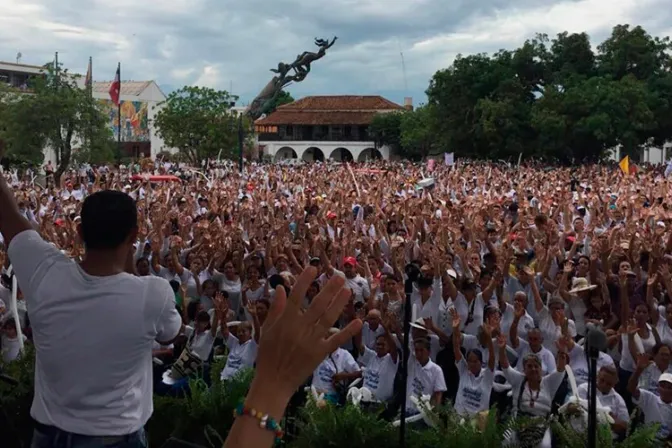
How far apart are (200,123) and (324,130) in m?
26.7

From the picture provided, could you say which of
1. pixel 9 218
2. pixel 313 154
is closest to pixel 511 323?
pixel 9 218

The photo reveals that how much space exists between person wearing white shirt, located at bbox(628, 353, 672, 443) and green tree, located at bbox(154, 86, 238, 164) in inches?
1347

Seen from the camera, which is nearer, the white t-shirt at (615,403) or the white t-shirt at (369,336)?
the white t-shirt at (615,403)

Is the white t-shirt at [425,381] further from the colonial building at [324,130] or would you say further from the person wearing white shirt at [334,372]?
the colonial building at [324,130]

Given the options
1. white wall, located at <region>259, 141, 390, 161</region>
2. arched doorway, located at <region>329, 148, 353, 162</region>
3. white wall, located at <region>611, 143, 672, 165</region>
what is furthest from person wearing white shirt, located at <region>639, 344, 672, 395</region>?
arched doorway, located at <region>329, 148, 353, 162</region>

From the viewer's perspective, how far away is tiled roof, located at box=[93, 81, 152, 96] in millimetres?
67875

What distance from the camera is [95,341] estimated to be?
2.09m

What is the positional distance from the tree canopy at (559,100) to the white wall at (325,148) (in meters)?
15.4

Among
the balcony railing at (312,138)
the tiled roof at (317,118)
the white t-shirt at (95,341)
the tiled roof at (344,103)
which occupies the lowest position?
the white t-shirt at (95,341)

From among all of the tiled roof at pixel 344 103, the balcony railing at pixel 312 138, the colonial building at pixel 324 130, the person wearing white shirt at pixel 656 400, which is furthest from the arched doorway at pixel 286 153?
the person wearing white shirt at pixel 656 400

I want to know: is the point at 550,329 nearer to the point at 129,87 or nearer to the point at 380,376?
the point at 380,376

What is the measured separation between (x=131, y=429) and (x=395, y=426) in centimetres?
275

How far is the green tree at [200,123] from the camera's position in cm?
3888

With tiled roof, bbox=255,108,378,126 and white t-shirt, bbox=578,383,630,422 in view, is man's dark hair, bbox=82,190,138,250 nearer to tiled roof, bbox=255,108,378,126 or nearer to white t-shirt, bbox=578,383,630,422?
white t-shirt, bbox=578,383,630,422
